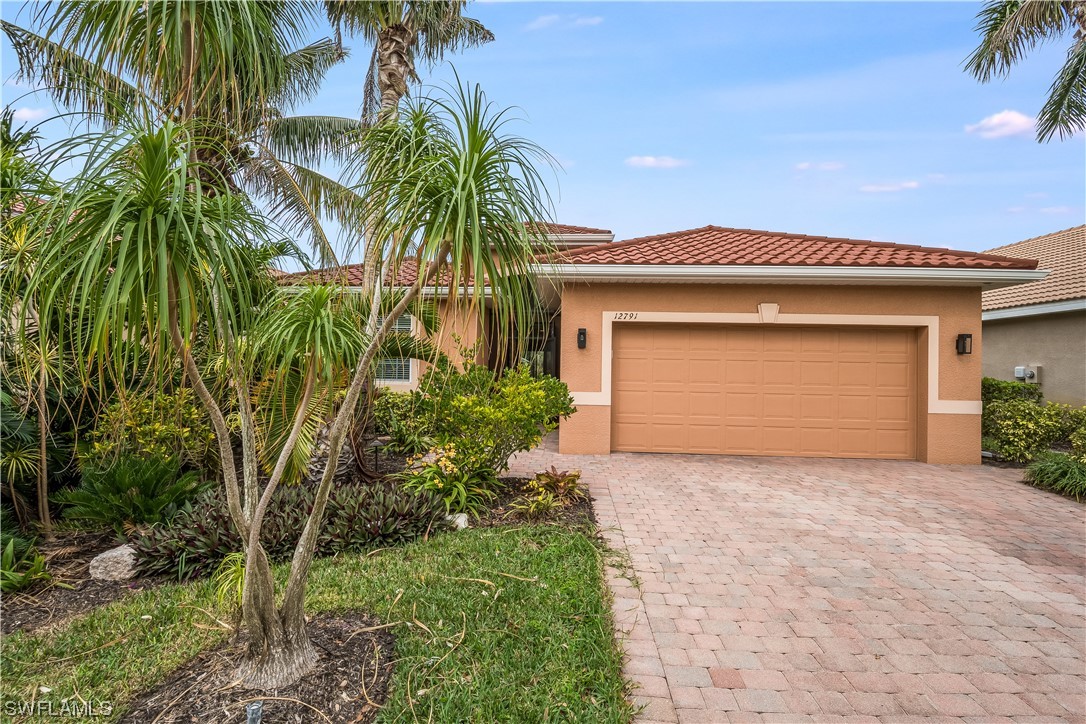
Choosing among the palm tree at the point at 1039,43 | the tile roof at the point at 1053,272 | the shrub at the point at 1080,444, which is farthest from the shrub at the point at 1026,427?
the palm tree at the point at 1039,43

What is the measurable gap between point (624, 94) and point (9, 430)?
9.88 meters

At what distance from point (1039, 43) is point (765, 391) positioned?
29.5 feet

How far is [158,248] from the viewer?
1.85m

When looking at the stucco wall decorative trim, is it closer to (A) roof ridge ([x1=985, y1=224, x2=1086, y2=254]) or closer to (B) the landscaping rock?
(B) the landscaping rock

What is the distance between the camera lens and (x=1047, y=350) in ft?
38.5

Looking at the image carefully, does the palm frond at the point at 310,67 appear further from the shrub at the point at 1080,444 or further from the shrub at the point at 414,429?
the shrub at the point at 1080,444

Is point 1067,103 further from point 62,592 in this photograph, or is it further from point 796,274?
point 62,592

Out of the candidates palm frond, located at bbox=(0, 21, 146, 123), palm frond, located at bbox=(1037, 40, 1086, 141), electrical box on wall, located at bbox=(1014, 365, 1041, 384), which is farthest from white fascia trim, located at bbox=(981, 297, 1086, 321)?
palm frond, located at bbox=(0, 21, 146, 123)

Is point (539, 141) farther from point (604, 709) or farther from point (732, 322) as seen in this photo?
point (732, 322)

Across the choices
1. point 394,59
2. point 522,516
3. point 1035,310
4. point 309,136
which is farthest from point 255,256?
point 1035,310

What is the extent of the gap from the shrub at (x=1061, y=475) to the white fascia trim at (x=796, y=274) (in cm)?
284

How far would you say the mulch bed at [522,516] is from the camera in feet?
17.9

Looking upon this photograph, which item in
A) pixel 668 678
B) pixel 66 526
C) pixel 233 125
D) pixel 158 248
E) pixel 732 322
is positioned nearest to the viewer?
pixel 158 248

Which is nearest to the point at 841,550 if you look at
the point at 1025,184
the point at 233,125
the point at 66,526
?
the point at 233,125
